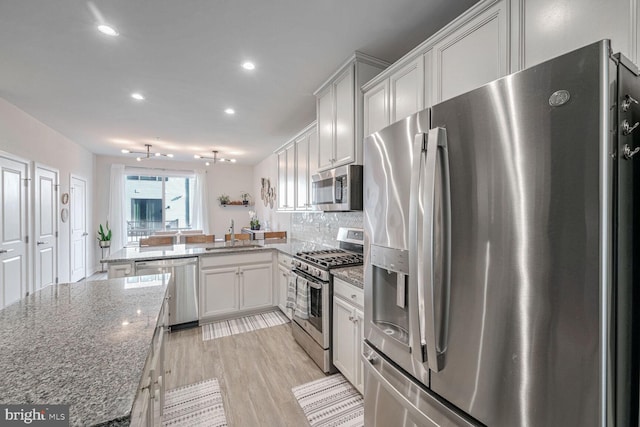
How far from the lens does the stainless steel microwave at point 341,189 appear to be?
2311 millimetres

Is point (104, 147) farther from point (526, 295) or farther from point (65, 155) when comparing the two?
point (526, 295)

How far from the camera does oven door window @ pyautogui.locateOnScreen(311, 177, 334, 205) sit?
2596mm

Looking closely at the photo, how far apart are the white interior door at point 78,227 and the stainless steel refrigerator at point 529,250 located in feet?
21.2

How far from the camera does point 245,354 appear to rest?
263cm

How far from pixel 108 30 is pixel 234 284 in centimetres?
274

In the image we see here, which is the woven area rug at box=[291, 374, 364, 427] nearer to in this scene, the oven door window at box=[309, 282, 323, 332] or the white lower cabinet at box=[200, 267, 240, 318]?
the oven door window at box=[309, 282, 323, 332]

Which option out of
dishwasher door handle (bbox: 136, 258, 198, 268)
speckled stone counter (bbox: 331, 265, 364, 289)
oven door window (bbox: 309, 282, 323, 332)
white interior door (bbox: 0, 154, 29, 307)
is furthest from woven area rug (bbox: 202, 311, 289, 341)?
white interior door (bbox: 0, 154, 29, 307)

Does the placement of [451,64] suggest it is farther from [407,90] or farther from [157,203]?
[157,203]

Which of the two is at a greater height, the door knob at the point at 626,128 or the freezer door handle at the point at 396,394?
the door knob at the point at 626,128

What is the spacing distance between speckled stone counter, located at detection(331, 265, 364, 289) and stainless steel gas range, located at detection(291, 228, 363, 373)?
69 mm

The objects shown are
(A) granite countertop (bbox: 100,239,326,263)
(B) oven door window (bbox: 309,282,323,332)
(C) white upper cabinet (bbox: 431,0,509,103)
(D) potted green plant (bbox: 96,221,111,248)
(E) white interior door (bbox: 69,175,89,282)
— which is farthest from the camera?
(D) potted green plant (bbox: 96,221,111,248)

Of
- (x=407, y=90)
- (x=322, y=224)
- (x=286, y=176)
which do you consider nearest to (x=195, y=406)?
(x=322, y=224)

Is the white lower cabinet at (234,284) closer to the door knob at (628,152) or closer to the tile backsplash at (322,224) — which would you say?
the tile backsplash at (322,224)

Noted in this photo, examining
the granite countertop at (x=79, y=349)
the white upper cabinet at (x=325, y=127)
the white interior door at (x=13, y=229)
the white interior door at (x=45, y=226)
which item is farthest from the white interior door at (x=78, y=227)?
the white upper cabinet at (x=325, y=127)
